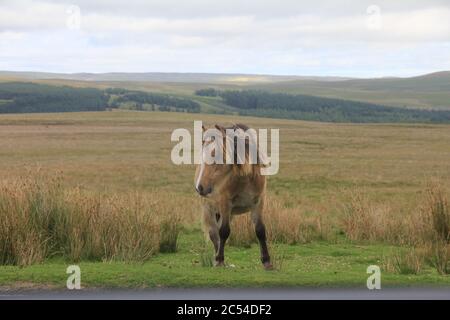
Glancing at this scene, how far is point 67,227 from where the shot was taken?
12234 mm

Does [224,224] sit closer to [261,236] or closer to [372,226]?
[261,236]

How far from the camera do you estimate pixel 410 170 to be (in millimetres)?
47031

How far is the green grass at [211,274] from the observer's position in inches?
364

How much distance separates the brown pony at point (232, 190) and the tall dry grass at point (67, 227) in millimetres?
1860

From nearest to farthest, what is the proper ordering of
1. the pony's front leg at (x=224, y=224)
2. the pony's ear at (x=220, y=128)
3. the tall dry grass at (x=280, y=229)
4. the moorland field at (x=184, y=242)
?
1. the moorland field at (x=184, y=242)
2. the pony's front leg at (x=224, y=224)
3. the pony's ear at (x=220, y=128)
4. the tall dry grass at (x=280, y=229)

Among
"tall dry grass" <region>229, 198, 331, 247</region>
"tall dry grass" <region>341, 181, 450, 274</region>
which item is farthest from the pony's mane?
"tall dry grass" <region>229, 198, 331, 247</region>

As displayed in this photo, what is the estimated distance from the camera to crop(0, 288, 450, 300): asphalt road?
8.41m

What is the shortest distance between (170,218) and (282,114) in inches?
6465

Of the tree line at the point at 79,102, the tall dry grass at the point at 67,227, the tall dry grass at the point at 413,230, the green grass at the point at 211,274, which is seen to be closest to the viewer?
the green grass at the point at 211,274

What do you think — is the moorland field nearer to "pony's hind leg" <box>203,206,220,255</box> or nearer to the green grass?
the green grass

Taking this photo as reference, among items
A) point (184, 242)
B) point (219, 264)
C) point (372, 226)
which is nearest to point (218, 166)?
point (219, 264)

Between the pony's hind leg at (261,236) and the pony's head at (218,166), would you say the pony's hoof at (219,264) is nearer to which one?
the pony's hind leg at (261,236)

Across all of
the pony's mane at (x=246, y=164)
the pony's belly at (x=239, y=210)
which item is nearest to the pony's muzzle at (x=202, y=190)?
the pony's mane at (x=246, y=164)
